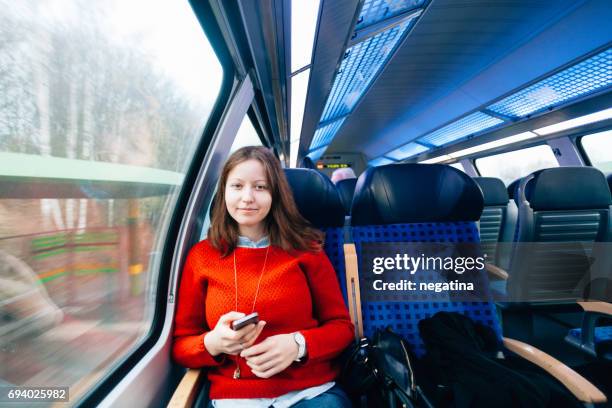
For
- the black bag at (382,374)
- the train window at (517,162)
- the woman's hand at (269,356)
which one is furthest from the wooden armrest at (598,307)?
the train window at (517,162)

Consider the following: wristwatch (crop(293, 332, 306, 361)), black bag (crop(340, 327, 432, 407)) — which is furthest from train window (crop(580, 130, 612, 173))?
wristwatch (crop(293, 332, 306, 361))

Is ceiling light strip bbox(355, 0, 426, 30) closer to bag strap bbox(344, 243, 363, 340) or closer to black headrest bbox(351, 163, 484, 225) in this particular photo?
black headrest bbox(351, 163, 484, 225)

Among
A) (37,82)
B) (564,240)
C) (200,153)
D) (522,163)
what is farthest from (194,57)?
(522,163)

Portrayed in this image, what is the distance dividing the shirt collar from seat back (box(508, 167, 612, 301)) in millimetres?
2470

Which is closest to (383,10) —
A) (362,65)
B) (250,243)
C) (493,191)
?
(362,65)

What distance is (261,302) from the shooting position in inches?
43.3

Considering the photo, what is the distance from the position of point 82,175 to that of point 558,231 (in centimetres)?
345

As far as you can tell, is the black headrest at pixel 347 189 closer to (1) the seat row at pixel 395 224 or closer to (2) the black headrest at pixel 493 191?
(2) the black headrest at pixel 493 191

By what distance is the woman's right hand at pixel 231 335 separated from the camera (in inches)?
36.6

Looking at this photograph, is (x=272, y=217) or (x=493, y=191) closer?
(x=272, y=217)

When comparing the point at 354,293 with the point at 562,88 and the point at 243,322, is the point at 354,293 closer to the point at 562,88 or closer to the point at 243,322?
the point at 243,322

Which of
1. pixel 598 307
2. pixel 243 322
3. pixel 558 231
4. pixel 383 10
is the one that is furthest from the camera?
pixel 558 231

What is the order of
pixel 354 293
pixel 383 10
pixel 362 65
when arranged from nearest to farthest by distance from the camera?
pixel 354 293
pixel 383 10
pixel 362 65

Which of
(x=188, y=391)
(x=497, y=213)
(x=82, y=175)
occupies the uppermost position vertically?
(x=82, y=175)
